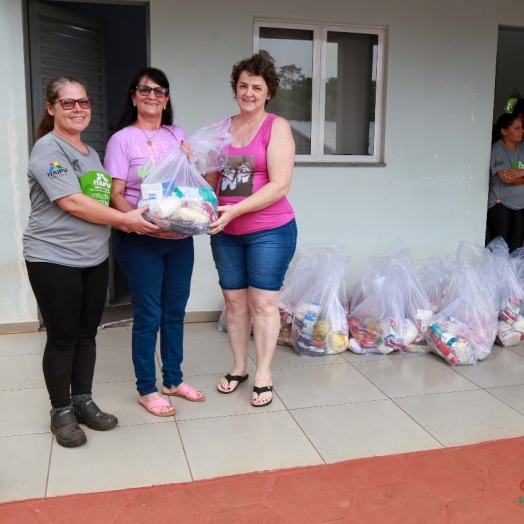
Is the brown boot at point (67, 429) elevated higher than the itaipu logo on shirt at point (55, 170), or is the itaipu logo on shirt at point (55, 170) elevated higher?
the itaipu logo on shirt at point (55, 170)

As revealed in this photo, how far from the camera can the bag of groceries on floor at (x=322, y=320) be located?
12.7 ft

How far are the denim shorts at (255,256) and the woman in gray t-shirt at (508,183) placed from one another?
257 cm

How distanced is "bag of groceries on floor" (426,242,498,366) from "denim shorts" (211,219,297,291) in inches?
52.2

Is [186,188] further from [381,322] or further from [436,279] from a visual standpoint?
[436,279]

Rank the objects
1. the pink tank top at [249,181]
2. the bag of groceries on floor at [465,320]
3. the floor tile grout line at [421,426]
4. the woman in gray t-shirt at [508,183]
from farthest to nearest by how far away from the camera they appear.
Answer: the woman in gray t-shirt at [508,183] < the bag of groceries on floor at [465,320] < the pink tank top at [249,181] < the floor tile grout line at [421,426]

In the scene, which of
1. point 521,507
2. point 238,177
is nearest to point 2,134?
point 238,177

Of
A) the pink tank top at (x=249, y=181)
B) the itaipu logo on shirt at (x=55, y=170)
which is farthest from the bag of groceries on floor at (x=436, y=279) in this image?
the itaipu logo on shirt at (x=55, y=170)

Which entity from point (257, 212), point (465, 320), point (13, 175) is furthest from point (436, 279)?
point (13, 175)

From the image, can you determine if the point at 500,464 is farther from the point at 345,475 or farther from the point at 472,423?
the point at 345,475

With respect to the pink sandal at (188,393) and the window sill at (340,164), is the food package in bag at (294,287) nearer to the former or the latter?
the window sill at (340,164)

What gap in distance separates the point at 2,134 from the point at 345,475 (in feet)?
9.95

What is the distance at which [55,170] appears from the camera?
2396 millimetres

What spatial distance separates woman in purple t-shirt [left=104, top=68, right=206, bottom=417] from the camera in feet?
8.86

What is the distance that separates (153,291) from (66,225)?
1.77 ft
